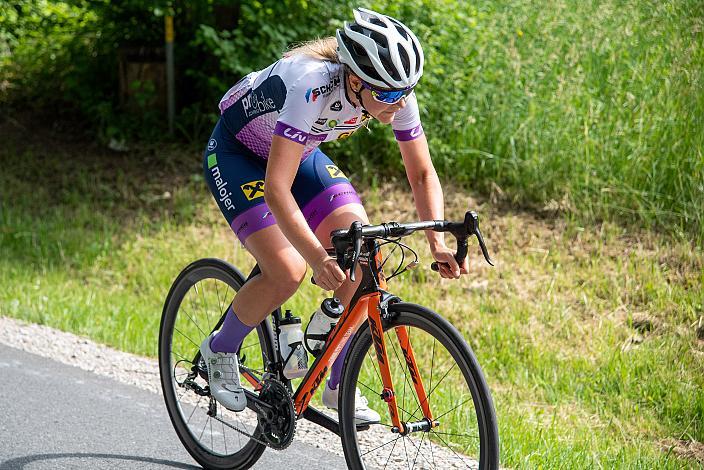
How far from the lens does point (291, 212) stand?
12.1 feet

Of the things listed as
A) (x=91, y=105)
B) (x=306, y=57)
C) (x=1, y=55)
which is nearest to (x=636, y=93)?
(x=306, y=57)

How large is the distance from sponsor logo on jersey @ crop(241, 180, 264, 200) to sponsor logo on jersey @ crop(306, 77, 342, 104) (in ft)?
1.86

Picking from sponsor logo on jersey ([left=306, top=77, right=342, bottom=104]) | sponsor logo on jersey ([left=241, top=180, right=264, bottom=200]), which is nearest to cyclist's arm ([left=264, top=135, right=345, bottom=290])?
sponsor logo on jersey ([left=306, top=77, right=342, bottom=104])

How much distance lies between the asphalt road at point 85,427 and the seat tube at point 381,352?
3.11 ft

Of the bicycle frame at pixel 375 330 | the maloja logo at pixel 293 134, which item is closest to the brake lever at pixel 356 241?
the bicycle frame at pixel 375 330

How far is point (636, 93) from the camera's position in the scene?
8.16 m

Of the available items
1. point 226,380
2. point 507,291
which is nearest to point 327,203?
point 226,380

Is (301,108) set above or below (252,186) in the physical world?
above

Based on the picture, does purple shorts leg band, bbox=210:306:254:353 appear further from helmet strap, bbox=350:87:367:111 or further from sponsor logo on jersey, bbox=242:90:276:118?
helmet strap, bbox=350:87:367:111

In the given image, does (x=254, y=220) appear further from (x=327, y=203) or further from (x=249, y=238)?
(x=327, y=203)

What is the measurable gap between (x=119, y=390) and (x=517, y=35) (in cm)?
522

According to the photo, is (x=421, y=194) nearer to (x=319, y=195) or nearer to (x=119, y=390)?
(x=319, y=195)

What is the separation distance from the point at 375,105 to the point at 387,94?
99 mm

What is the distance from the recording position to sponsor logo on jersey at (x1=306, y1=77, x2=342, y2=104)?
3826 mm
